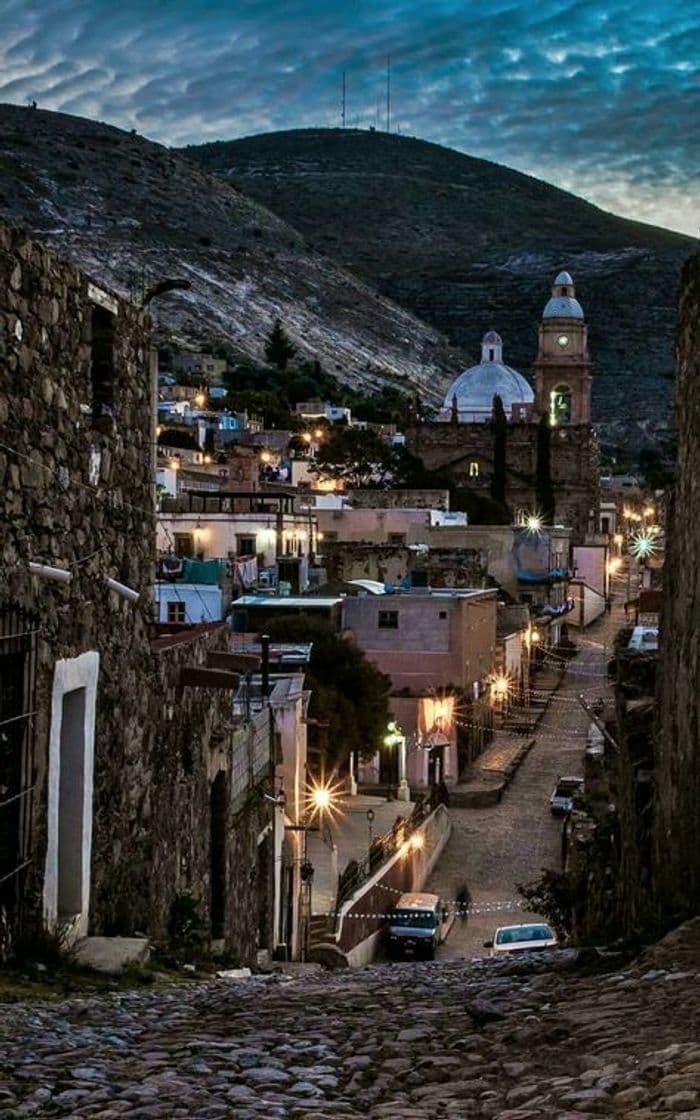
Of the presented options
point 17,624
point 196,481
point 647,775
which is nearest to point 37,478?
→ point 17,624

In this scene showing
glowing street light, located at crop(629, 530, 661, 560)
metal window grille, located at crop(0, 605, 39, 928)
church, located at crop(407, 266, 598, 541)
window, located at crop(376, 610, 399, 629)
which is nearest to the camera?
metal window grille, located at crop(0, 605, 39, 928)

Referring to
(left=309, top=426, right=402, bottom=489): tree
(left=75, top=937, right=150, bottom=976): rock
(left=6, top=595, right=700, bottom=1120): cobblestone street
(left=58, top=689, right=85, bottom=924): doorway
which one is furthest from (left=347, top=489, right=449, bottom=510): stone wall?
(left=6, top=595, right=700, bottom=1120): cobblestone street

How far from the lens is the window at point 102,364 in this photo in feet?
25.3

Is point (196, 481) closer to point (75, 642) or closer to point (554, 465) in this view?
point (554, 465)

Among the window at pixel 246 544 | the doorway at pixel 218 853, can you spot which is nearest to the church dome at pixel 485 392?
the window at pixel 246 544

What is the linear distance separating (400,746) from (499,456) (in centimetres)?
4115

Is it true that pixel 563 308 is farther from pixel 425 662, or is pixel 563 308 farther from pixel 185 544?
pixel 425 662

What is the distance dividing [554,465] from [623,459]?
6020 centimetres

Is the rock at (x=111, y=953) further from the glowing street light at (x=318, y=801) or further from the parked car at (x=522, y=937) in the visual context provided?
the glowing street light at (x=318, y=801)

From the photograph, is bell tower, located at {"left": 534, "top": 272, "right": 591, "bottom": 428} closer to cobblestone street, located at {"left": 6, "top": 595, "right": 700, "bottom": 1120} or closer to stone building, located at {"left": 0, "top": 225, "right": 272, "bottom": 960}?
stone building, located at {"left": 0, "top": 225, "right": 272, "bottom": 960}

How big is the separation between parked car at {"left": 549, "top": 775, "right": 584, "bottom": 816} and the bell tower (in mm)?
55428

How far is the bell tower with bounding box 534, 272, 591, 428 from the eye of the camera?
283ft

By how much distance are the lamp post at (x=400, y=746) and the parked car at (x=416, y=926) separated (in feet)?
25.4

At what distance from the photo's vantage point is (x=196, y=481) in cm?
4553
